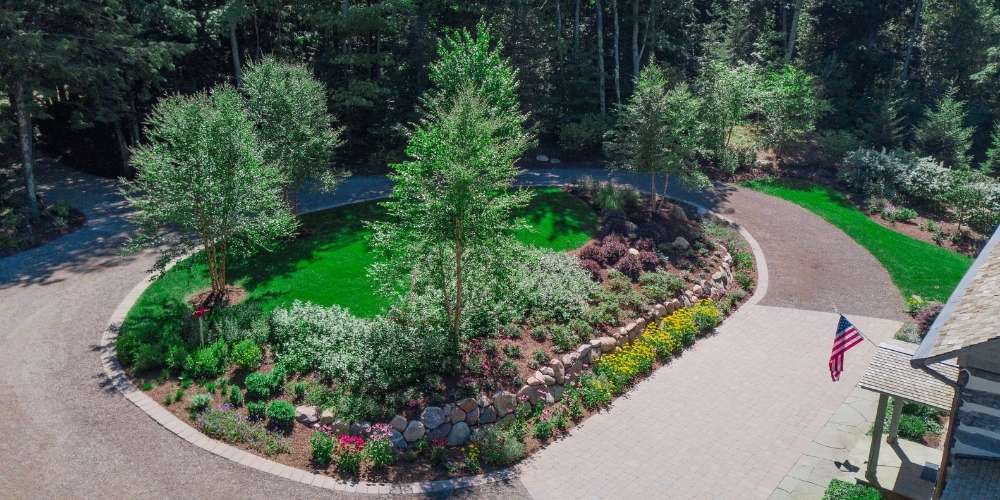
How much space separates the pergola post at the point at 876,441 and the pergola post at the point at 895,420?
0.32 meters

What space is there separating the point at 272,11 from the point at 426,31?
24.0ft

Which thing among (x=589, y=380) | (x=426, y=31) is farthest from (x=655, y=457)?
(x=426, y=31)

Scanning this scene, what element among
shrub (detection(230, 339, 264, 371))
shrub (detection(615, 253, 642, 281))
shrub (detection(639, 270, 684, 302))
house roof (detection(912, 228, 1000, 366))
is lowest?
shrub (detection(230, 339, 264, 371))

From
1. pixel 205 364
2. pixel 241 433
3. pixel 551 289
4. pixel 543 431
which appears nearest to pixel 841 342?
pixel 543 431

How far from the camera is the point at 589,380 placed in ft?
52.2

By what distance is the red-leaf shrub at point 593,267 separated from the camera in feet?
64.6

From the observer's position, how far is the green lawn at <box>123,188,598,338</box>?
1767 centimetres

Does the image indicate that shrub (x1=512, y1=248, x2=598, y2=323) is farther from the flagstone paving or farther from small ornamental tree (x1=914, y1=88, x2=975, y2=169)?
small ornamental tree (x1=914, y1=88, x2=975, y2=169)

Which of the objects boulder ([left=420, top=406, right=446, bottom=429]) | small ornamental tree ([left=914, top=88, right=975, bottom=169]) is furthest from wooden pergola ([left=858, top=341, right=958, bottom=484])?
small ornamental tree ([left=914, top=88, right=975, bottom=169])

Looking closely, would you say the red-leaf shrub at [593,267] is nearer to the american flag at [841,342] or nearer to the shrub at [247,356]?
the american flag at [841,342]

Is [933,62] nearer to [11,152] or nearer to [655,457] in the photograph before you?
[655,457]

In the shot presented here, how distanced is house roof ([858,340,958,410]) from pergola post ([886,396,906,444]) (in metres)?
0.32

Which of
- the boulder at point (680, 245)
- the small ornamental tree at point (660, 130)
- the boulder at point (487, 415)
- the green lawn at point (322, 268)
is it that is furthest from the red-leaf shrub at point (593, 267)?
the boulder at point (487, 415)

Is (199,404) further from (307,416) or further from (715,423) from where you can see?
(715,423)
